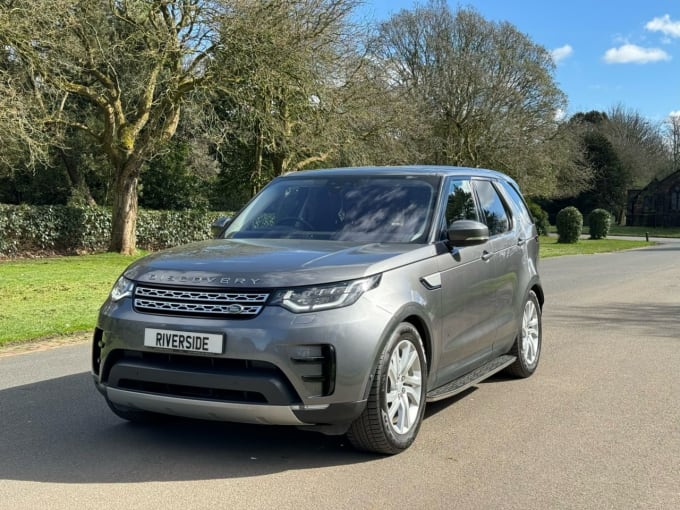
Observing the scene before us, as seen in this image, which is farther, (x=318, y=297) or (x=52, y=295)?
(x=52, y=295)

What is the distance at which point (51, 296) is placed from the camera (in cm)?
1362

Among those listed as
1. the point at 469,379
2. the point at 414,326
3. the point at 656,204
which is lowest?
the point at 469,379

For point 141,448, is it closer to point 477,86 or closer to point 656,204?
point 477,86

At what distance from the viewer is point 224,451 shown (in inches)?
187

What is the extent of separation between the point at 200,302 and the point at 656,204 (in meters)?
81.0

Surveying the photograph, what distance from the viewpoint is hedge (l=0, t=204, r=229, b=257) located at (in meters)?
25.2

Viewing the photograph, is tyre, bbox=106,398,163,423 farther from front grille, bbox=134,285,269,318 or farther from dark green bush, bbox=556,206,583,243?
dark green bush, bbox=556,206,583,243

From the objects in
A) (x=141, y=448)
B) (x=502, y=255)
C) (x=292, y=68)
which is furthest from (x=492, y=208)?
(x=292, y=68)

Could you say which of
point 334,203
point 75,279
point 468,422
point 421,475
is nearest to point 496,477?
point 421,475

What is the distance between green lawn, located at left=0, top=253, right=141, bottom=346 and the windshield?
5084mm

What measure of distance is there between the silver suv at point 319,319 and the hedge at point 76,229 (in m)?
22.0

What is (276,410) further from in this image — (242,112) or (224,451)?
(242,112)

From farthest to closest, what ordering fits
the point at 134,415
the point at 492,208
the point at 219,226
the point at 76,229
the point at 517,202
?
the point at 76,229 → the point at 517,202 → the point at 492,208 → the point at 219,226 → the point at 134,415

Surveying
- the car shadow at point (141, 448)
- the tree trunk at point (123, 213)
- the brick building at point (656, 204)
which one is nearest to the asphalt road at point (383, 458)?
the car shadow at point (141, 448)
